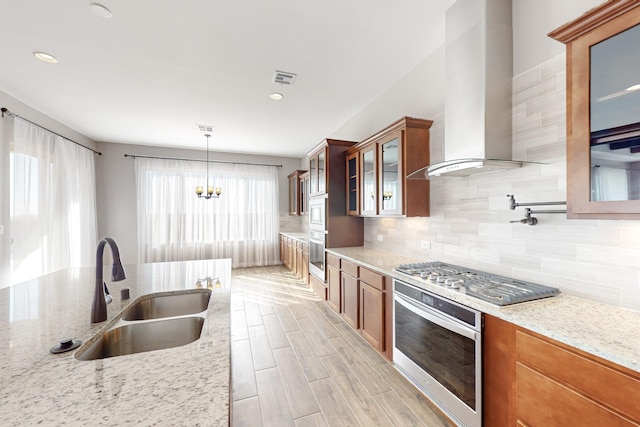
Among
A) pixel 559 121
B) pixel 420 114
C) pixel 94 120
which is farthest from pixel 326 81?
pixel 94 120

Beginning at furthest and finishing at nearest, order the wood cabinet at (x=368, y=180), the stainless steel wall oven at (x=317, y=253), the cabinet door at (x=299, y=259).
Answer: the cabinet door at (x=299, y=259) < the stainless steel wall oven at (x=317, y=253) < the wood cabinet at (x=368, y=180)

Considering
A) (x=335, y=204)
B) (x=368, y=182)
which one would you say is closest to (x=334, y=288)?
(x=335, y=204)

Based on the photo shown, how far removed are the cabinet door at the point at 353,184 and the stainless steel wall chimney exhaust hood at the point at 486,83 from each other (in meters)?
1.54

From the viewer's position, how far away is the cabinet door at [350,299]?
2863 mm

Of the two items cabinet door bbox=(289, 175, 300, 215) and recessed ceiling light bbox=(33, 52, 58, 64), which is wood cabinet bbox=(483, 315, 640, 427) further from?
cabinet door bbox=(289, 175, 300, 215)

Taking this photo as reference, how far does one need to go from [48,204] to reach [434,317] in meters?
5.35

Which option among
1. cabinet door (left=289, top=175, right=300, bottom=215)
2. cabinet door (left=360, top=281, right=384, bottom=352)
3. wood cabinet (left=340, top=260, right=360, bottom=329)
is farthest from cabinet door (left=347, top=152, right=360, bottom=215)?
cabinet door (left=289, top=175, right=300, bottom=215)

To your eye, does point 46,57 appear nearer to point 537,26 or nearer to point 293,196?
point 537,26

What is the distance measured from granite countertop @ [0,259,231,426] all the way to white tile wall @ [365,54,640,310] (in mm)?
1927

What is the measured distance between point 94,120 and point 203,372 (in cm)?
524

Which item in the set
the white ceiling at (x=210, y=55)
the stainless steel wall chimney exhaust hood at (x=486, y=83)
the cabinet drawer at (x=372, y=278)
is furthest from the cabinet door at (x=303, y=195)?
the stainless steel wall chimney exhaust hood at (x=486, y=83)

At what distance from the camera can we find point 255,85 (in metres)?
3.15

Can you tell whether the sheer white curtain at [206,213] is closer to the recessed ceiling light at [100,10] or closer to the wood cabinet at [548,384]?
the recessed ceiling light at [100,10]

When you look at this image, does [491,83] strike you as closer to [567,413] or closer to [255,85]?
[567,413]
